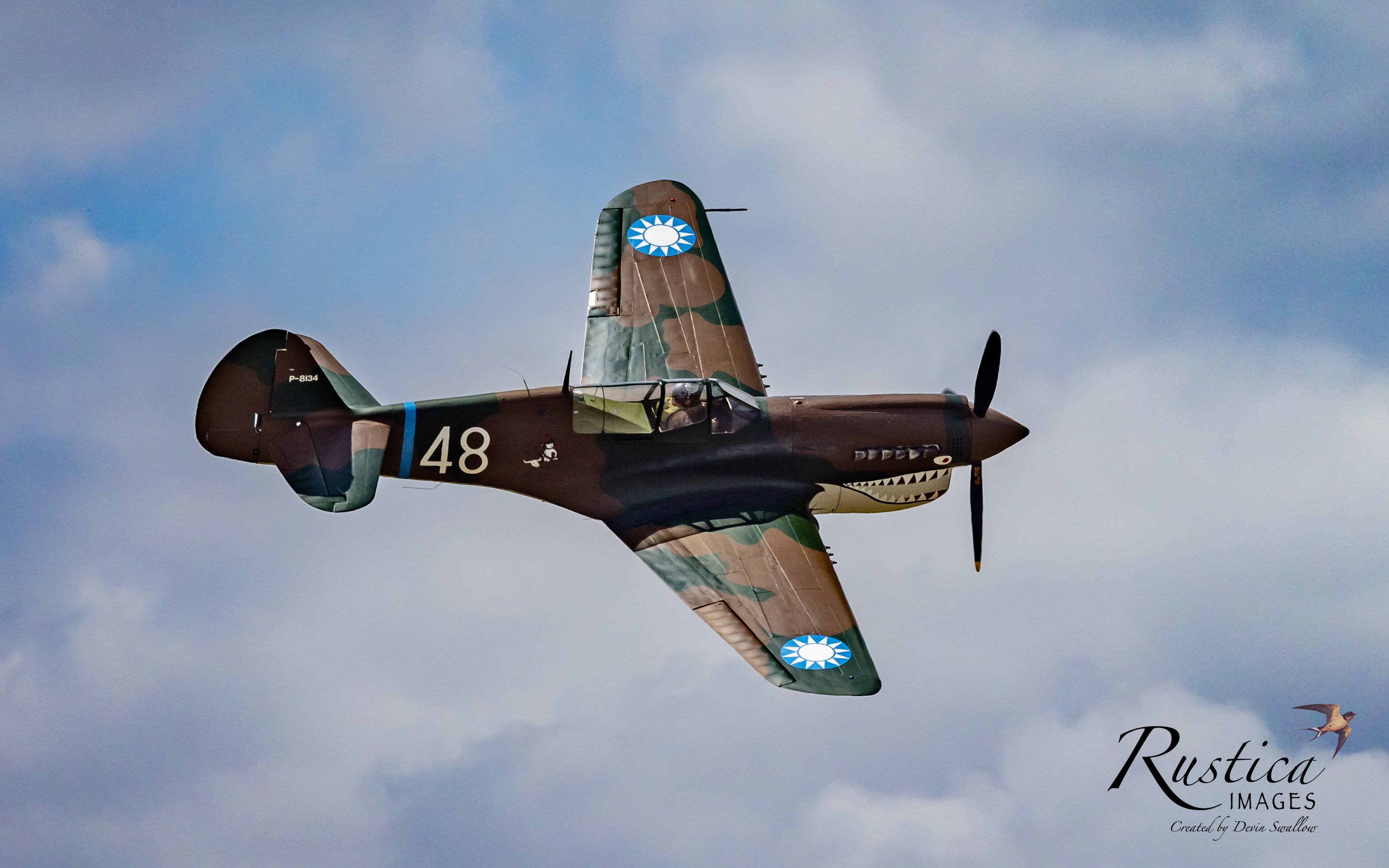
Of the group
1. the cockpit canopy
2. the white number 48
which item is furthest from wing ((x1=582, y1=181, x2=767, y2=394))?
the white number 48

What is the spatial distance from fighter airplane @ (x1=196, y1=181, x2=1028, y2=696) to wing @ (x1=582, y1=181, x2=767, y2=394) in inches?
7.6

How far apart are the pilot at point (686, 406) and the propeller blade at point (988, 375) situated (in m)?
3.67

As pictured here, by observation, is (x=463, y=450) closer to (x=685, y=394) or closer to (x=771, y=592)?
(x=685, y=394)

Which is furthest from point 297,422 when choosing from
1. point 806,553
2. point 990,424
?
point 990,424

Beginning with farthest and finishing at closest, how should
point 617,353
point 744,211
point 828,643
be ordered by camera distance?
1. point 744,211
2. point 617,353
3. point 828,643

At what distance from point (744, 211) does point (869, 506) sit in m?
5.56

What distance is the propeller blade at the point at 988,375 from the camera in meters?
27.0

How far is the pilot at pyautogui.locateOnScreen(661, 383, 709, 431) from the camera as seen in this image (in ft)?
87.8

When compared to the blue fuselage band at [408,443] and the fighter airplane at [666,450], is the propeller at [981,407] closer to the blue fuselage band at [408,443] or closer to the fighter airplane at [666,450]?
the fighter airplane at [666,450]

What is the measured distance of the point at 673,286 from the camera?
1147 inches

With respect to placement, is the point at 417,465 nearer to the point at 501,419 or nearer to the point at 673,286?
the point at 501,419

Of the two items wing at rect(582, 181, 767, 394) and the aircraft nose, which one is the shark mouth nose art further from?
wing at rect(582, 181, 767, 394)

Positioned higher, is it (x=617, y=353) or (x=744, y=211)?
(x=744, y=211)

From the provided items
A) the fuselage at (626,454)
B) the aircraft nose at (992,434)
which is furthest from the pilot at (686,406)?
the aircraft nose at (992,434)
